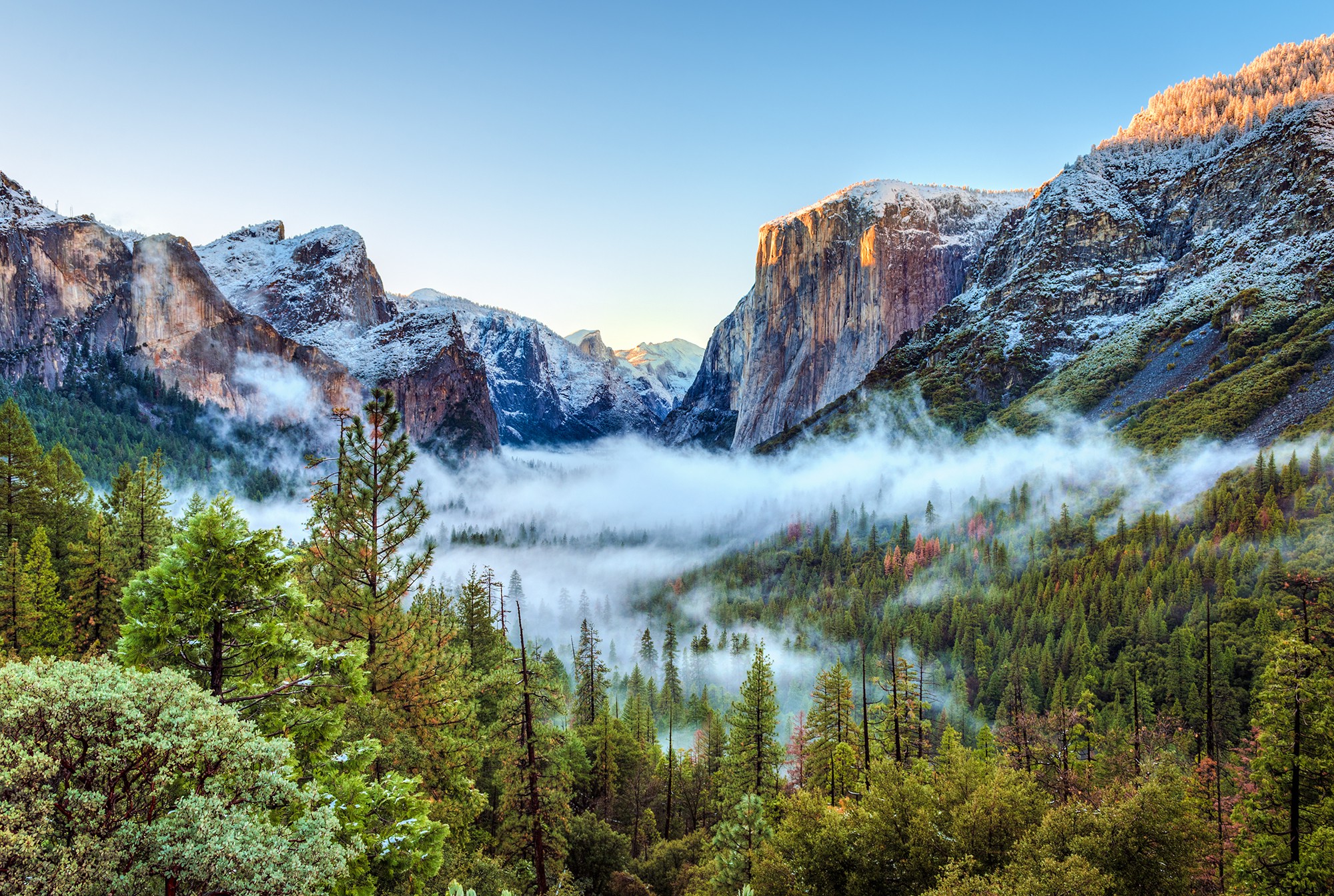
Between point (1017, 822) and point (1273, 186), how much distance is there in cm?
24336

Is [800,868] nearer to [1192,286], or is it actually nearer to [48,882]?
[48,882]

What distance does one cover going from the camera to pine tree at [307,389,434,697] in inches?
854

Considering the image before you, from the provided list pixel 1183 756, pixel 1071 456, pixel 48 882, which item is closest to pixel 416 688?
pixel 48 882

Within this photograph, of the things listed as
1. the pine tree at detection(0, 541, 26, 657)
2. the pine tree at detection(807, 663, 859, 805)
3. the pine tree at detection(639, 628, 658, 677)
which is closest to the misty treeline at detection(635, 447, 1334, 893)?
the pine tree at detection(807, 663, 859, 805)

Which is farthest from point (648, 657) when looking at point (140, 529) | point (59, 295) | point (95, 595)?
point (59, 295)

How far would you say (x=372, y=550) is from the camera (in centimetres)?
2306

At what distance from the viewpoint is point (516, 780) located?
26.8 m

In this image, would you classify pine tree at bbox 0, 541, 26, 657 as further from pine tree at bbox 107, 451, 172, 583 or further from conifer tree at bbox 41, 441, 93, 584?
conifer tree at bbox 41, 441, 93, 584

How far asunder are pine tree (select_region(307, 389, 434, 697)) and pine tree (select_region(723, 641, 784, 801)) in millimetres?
24505

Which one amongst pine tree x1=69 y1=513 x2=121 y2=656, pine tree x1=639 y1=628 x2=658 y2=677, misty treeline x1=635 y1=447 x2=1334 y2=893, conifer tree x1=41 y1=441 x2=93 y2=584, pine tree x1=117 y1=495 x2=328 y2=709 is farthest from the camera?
pine tree x1=639 y1=628 x2=658 y2=677

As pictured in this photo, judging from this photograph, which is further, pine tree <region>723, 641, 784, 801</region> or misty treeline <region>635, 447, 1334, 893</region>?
pine tree <region>723, 641, 784, 801</region>

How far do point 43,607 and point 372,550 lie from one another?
22571 mm

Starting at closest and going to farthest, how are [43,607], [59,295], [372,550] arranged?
1. [372,550]
2. [43,607]
3. [59,295]

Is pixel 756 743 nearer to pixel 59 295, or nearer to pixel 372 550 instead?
pixel 372 550
